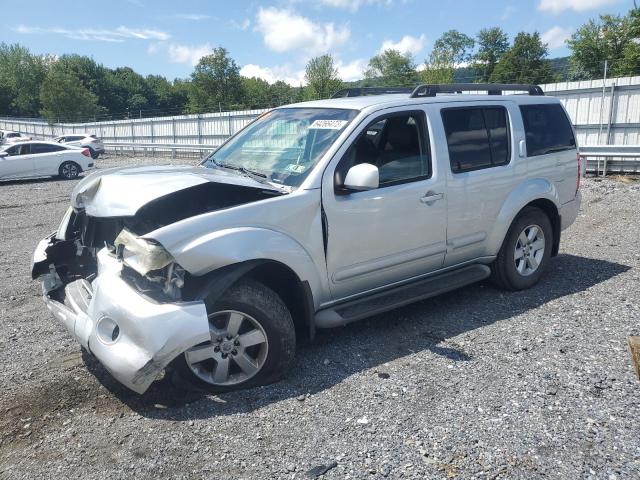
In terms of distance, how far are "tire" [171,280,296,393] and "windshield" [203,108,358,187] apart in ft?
3.03

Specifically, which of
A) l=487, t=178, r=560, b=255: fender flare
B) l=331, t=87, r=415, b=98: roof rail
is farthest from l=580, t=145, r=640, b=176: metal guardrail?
l=331, t=87, r=415, b=98: roof rail

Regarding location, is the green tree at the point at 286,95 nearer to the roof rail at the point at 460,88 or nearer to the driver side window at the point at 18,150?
the driver side window at the point at 18,150

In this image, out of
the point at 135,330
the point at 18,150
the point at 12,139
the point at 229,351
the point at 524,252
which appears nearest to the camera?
the point at 135,330

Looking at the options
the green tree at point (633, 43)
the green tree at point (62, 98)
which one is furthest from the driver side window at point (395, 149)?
the green tree at point (62, 98)

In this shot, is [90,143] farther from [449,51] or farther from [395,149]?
[449,51]

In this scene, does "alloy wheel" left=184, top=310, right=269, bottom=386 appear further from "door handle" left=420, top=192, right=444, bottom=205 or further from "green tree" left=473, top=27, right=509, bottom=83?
"green tree" left=473, top=27, right=509, bottom=83

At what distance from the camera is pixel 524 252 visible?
539cm

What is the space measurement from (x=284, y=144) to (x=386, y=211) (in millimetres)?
1025

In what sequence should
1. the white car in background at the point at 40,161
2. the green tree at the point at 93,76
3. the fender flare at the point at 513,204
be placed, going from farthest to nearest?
the green tree at the point at 93,76 < the white car in background at the point at 40,161 < the fender flare at the point at 513,204

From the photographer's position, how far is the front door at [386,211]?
3916 millimetres

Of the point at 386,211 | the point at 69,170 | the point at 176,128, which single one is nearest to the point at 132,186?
the point at 386,211

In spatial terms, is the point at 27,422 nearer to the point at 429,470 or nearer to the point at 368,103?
the point at 429,470

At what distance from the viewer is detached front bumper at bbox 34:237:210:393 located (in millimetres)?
3051

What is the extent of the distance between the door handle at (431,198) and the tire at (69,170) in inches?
736
